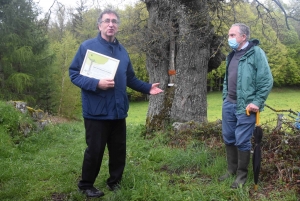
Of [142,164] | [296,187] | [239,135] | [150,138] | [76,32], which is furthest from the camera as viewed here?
[76,32]

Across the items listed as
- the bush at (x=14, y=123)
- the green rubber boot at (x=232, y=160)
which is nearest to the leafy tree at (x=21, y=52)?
the bush at (x=14, y=123)

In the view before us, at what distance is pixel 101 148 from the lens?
3598mm

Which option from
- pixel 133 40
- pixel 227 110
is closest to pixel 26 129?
pixel 133 40

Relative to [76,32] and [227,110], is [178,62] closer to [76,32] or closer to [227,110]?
[227,110]

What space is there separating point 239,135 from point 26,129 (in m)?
5.15

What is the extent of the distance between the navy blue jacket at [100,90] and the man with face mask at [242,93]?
4.44 feet

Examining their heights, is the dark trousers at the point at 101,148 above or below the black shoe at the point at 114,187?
above

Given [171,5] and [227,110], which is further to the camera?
[171,5]

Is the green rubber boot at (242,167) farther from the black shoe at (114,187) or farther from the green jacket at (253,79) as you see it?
the black shoe at (114,187)

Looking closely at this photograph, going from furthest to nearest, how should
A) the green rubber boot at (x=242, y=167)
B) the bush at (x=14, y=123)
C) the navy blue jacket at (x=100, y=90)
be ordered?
the bush at (x=14, y=123) → the green rubber boot at (x=242, y=167) → the navy blue jacket at (x=100, y=90)

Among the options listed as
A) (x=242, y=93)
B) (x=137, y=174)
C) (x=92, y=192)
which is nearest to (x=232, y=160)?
(x=242, y=93)

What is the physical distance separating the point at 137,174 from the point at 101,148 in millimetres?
753

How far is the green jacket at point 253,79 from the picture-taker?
11.4 feet

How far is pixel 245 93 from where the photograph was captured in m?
3.53
